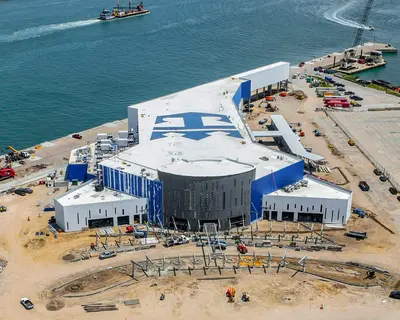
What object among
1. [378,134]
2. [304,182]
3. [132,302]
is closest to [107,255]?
[132,302]

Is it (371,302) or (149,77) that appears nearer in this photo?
(371,302)

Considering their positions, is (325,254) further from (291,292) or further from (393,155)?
(393,155)

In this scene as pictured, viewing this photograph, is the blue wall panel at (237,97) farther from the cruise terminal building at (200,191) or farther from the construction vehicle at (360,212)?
the construction vehicle at (360,212)

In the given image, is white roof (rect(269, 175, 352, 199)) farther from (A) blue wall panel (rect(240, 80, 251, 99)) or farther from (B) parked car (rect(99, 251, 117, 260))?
(A) blue wall panel (rect(240, 80, 251, 99))

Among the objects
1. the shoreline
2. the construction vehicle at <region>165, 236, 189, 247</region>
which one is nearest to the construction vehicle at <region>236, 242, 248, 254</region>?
the construction vehicle at <region>165, 236, 189, 247</region>

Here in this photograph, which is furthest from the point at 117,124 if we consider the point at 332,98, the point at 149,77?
the point at 332,98

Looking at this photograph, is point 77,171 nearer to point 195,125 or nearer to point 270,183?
point 195,125

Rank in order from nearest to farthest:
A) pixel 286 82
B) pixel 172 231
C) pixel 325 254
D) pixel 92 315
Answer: pixel 92 315 < pixel 325 254 < pixel 172 231 < pixel 286 82
